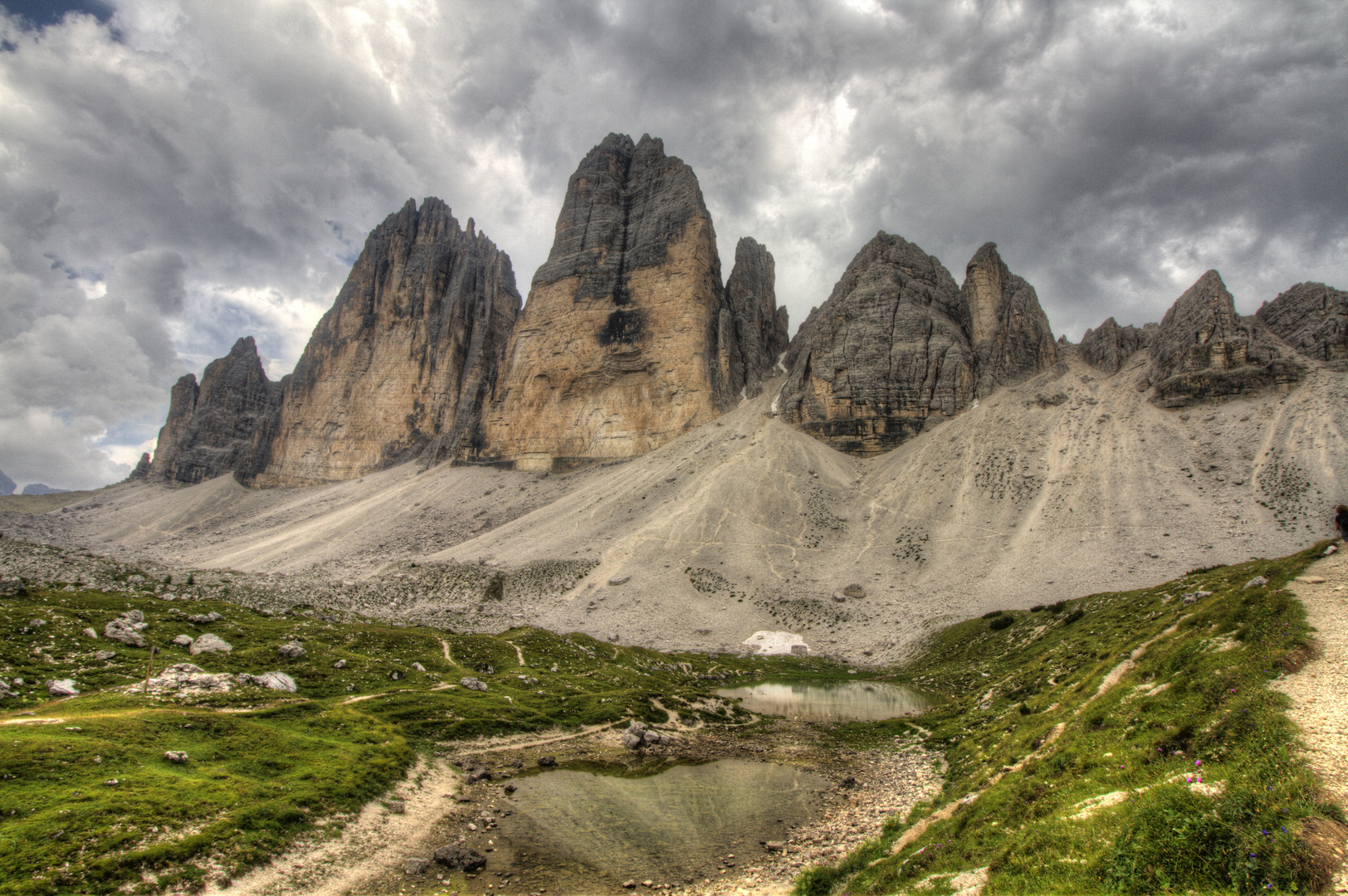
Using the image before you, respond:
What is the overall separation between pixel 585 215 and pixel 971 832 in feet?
447

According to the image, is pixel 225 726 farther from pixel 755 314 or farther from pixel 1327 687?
pixel 755 314

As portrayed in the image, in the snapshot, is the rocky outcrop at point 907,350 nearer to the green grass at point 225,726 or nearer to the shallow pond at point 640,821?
the green grass at point 225,726

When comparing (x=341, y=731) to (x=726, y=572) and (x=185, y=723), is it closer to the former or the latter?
(x=185, y=723)

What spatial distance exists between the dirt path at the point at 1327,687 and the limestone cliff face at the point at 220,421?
193651 mm

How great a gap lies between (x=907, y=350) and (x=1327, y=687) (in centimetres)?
9744

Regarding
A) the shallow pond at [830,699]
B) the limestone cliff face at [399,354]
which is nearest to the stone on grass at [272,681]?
the shallow pond at [830,699]

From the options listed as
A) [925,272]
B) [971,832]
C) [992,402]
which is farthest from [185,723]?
[925,272]

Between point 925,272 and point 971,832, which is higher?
point 925,272

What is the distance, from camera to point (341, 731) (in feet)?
66.3

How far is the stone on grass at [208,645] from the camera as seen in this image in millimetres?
24141

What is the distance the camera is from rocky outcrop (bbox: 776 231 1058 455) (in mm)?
96875

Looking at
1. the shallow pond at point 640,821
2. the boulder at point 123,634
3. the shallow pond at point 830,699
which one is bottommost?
the shallow pond at point 830,699

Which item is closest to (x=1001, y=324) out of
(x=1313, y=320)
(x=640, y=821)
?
(x=1313, y=320)

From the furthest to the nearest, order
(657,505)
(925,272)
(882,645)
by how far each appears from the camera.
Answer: (925,272) < (657,505) < (882,645)
